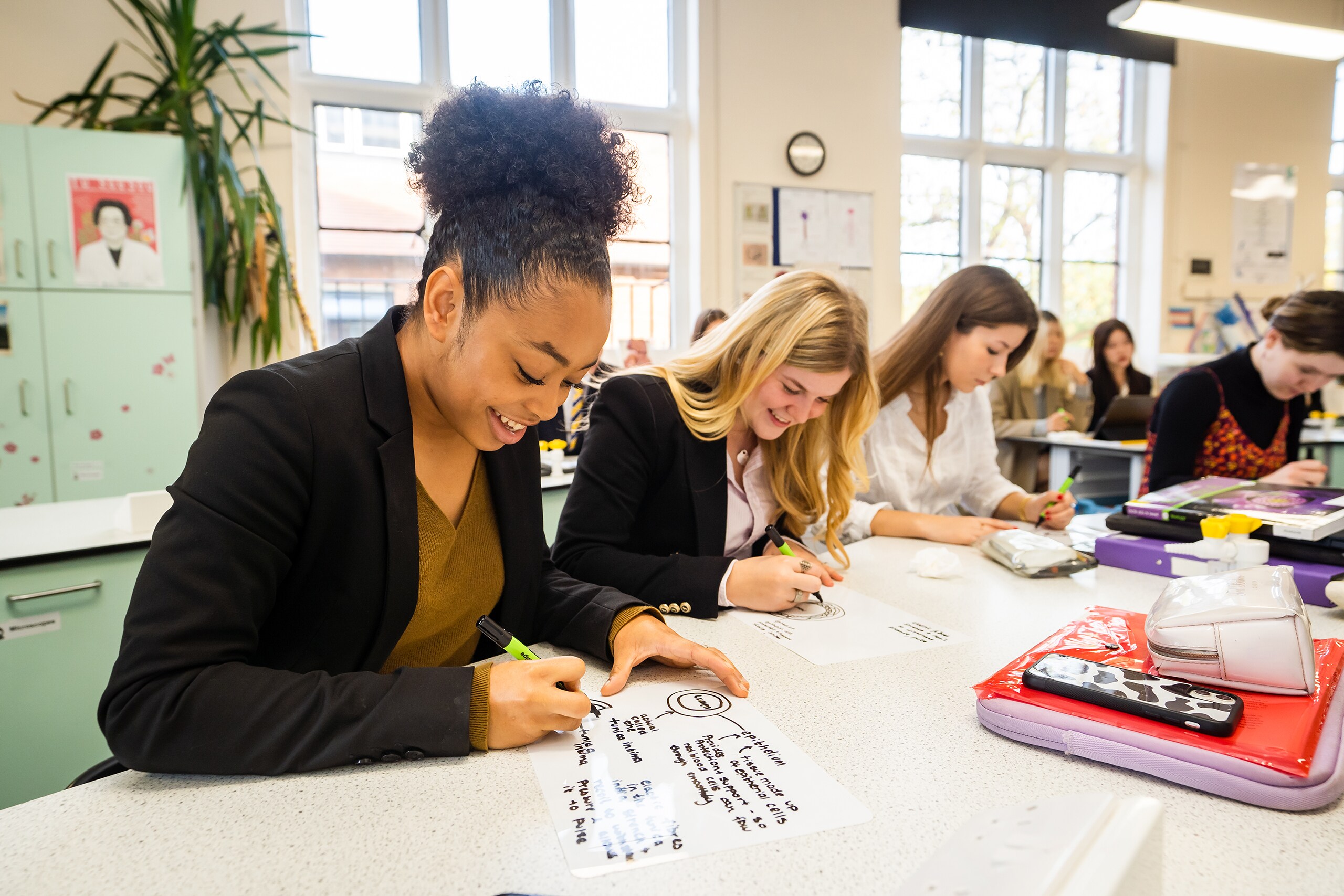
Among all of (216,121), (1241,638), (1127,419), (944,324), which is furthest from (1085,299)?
(1241,638)

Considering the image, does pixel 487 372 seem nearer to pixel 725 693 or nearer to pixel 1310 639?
pixel 725 693

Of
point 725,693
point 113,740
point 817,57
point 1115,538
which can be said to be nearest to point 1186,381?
point 1115,538

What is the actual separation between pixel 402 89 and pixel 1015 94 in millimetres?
3931

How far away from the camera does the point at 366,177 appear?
3.97 metres

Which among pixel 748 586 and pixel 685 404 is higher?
pixel 685 404

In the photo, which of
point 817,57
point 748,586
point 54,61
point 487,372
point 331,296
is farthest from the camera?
point 817,57

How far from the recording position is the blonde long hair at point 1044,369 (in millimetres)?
4660

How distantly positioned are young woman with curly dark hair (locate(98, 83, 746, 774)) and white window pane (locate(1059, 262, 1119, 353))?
545cm

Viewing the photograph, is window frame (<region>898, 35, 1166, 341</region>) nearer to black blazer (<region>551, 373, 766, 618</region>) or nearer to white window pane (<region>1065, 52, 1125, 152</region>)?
white window pane (<region>1065, 52, 1125, 152</region>)

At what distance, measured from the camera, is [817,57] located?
4.47 m

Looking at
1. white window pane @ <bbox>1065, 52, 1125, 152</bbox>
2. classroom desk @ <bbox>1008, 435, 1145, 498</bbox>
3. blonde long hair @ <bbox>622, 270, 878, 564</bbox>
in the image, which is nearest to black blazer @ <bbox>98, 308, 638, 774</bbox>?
blonde long hair @ <bbox>622, 270, 878, 564</bbox>

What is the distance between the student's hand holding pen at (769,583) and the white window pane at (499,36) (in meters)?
3.55

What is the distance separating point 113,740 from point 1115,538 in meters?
1.54

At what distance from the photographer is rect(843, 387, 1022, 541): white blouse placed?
2125 millimetres
